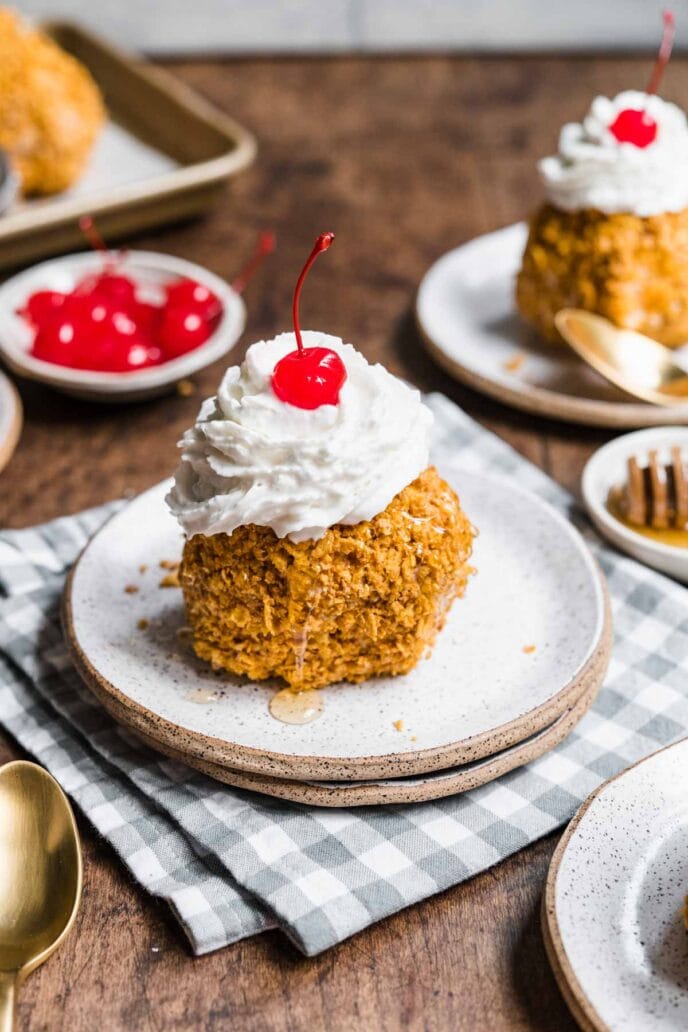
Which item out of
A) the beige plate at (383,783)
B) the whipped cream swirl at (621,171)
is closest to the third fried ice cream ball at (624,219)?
the whipped cream swirl at (621,171)

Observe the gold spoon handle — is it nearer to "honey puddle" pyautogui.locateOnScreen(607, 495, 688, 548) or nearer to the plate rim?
the plate rim

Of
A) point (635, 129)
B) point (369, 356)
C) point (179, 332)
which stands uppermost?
point (635, 129)

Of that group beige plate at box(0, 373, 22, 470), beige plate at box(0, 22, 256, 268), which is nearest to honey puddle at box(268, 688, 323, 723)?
beige plate at box(0, 373, 22, 470)

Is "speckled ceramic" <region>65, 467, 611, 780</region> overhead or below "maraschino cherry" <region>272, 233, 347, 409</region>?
below

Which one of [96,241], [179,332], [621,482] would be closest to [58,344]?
[179,332]

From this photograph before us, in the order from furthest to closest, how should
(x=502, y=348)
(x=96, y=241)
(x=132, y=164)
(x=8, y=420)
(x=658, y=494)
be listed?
(x=132, y=164)
(x=96, y=241)
(x=502, y=348)
(x=8, y=420)
(x=658, y=494)

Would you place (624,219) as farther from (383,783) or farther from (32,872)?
(32,872)
